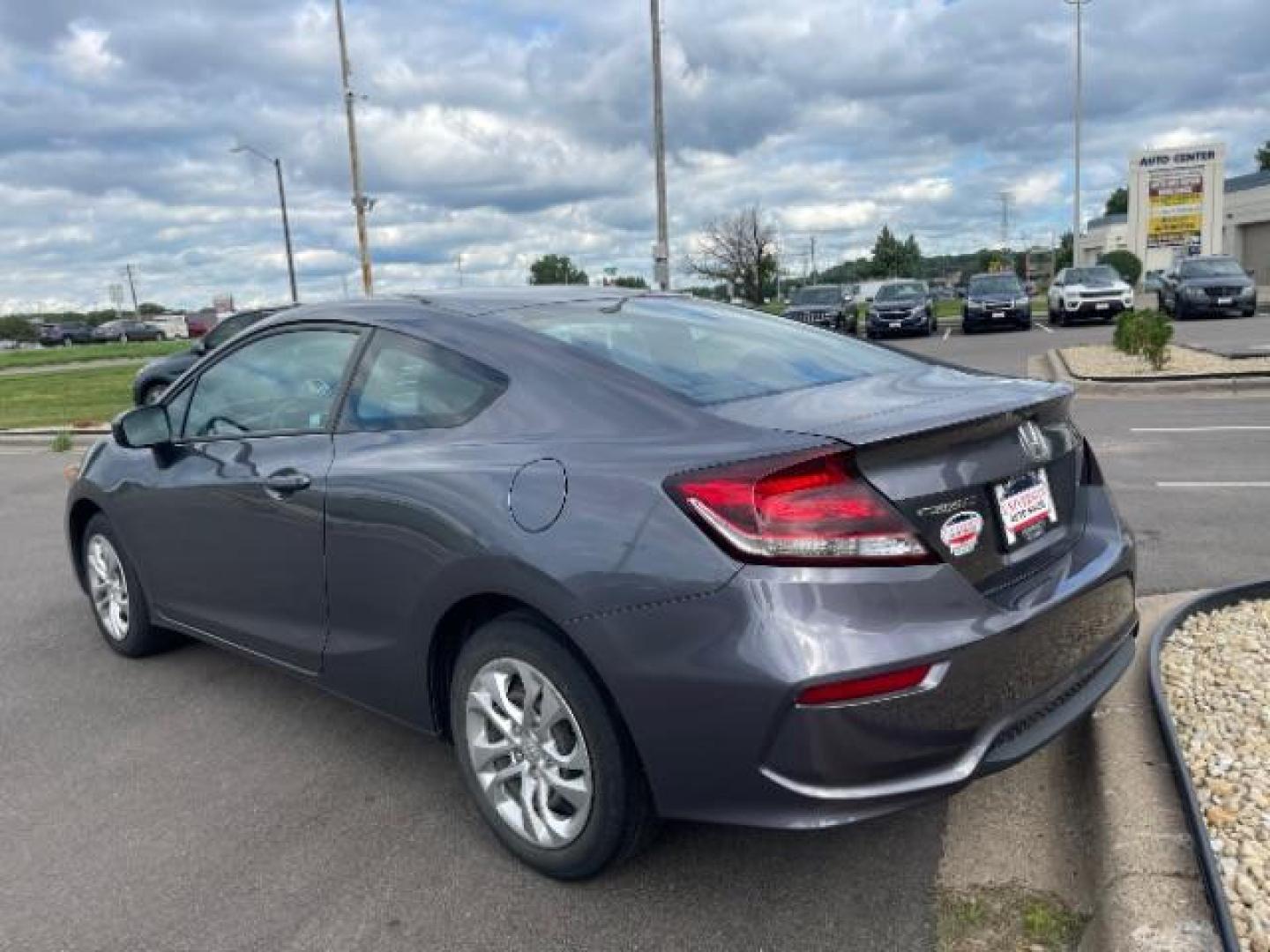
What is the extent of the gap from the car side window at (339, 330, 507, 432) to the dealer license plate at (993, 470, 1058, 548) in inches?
55.5

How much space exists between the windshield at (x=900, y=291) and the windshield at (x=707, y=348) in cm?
2591

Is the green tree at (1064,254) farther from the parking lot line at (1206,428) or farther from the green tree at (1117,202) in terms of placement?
the parking lot line at (1206,428)

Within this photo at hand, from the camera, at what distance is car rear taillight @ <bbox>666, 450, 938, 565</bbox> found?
8.18 feet

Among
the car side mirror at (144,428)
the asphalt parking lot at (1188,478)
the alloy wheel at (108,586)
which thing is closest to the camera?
the car side mirror at (144,428)

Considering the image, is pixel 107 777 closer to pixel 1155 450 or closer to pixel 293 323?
pixel 293 323

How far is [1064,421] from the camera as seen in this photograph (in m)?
3.24

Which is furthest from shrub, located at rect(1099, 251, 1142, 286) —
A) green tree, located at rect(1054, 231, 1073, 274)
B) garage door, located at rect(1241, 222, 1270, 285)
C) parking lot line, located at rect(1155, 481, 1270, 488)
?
parking lot line, located at rect(1155, 481, 1270, 488)

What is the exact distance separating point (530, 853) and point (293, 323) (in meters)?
2.09

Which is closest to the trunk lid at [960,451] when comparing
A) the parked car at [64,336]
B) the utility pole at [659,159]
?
the utility pole at [659,159]

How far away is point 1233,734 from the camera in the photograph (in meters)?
3.36

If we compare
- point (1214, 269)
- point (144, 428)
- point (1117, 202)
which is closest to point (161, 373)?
point (144, 428)

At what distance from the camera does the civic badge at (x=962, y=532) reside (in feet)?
8.59

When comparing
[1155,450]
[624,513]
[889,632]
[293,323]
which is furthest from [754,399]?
[1155,450]

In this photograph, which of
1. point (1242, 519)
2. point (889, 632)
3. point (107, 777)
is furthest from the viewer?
point (1242, 519)
